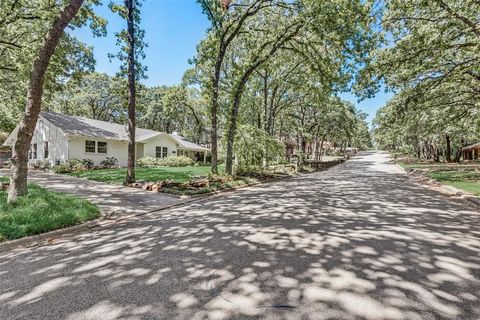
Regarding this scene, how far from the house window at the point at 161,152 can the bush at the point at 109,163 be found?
6456 mm

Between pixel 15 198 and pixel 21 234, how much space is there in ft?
6.49

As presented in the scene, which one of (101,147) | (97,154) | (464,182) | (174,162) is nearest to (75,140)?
(97,154)

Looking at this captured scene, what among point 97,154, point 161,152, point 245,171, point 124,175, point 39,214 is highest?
point 161,152

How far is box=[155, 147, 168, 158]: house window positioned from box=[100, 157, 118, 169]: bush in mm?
6456

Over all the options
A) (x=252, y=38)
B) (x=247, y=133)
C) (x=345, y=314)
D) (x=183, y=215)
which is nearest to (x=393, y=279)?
(x=345, y=314)

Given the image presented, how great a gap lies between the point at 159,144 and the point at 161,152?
101 cm

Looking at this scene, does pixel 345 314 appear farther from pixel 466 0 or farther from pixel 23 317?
pixel 466 0

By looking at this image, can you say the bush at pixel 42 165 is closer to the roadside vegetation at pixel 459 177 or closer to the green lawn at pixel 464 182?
the green lawn at pixel 464 182

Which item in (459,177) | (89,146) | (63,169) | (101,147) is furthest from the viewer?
(101,147)

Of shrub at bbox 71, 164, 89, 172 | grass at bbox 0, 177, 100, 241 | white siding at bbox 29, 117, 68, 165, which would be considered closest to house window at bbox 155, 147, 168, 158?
white siding at bbox 29, 117, 68, 165

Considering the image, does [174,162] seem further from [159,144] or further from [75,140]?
[75,140]

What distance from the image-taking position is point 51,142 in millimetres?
25156

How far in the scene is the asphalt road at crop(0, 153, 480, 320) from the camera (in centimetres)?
297

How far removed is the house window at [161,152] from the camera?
33156mm
